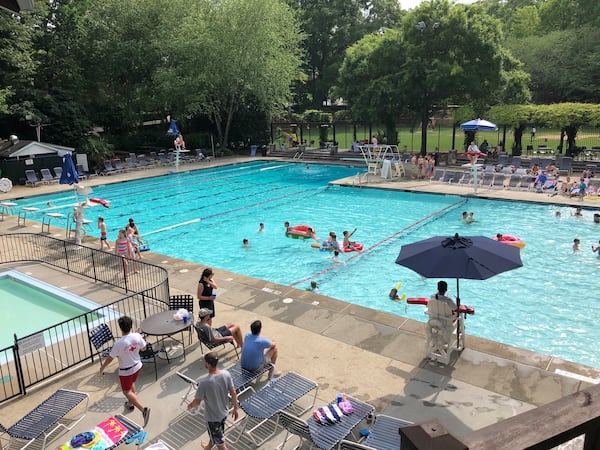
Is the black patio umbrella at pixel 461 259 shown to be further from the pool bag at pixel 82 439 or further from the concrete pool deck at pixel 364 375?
the pool bag at pixel 82 439

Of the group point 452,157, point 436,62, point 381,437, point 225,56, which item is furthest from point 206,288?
point 225,56

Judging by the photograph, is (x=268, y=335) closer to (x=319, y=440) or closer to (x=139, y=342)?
(x=139, y=342)

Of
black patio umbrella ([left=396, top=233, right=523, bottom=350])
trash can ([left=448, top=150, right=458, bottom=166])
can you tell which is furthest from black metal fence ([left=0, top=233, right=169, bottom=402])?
trash can ([left=448, top=150, right=458, bottom=166])

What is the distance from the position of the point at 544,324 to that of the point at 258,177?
2347 cm

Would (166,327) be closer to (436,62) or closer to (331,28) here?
(436,62)

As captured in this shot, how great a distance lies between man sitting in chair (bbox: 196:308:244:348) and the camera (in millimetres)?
7926

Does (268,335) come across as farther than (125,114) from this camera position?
No

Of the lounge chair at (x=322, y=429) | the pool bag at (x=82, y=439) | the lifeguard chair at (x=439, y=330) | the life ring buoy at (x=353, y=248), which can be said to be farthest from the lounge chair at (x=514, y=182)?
the pool bag at (x=82, y=439)

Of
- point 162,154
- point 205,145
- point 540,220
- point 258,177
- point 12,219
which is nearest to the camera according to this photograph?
point 540,220

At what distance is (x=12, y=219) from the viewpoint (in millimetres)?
20656

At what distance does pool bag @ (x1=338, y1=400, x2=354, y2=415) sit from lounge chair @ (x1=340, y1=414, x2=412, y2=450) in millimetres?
357

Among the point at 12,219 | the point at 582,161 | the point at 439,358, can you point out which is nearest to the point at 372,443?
the point at 439,358

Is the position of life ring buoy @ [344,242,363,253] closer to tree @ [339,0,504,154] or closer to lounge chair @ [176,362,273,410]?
lounge chair @ [176,362,273,410]

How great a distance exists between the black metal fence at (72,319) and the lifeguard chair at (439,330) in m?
5.29
